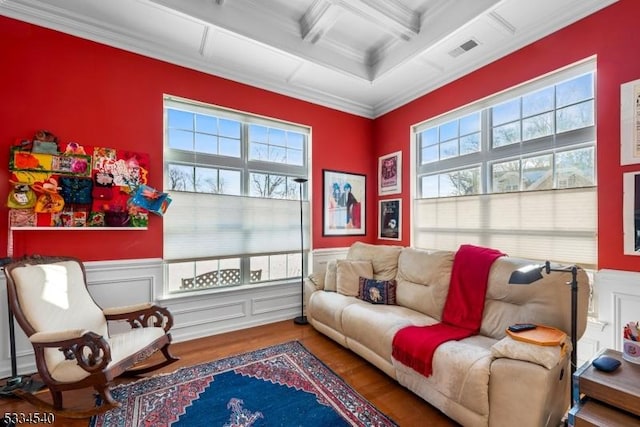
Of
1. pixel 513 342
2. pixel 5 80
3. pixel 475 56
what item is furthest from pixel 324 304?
pixel 5 80

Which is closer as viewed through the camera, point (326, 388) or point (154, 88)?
point (326, 388)

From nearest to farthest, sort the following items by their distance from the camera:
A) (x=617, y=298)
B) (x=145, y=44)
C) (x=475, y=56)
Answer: (x=617, y=298), (x=145, y=44), (x=475, y=56)

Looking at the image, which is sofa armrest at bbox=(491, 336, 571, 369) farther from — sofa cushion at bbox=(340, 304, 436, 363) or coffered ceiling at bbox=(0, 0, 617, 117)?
coffered ceiling at bbox=(0, 0, 617, 117)

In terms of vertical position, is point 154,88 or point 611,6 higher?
point 611,6

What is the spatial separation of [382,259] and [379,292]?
0.45 metres

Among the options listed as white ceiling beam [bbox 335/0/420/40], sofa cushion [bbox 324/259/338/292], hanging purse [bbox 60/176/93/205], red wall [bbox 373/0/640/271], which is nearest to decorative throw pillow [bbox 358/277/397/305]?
sofa cushion [bbox 324/259/338/292]

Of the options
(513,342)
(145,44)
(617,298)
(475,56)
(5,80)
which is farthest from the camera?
(475,56)

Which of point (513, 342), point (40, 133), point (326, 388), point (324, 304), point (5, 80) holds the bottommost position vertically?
point (326, 388)

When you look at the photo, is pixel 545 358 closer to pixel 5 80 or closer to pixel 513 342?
pixel 513 342

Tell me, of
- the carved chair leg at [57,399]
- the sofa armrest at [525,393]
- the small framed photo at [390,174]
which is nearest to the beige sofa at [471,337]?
the sofa armrest at [525,393]

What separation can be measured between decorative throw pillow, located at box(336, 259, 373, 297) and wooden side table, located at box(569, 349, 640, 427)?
200 cm

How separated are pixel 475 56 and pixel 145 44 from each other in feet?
11.5

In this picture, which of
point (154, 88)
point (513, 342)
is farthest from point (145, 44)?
point (513, 342)

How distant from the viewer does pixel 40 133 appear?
2.43m
